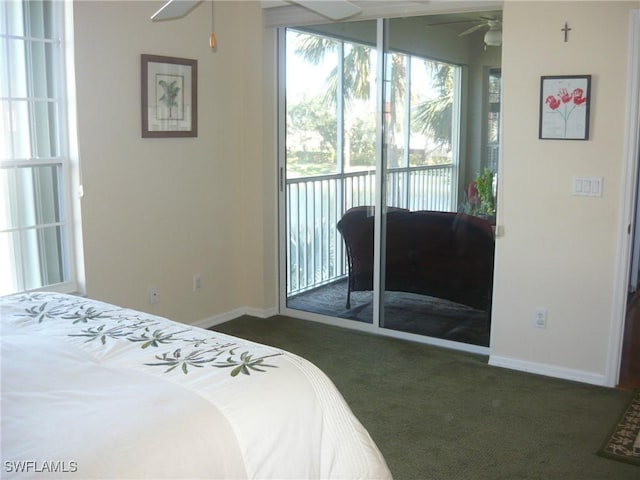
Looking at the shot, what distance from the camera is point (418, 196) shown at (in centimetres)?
459

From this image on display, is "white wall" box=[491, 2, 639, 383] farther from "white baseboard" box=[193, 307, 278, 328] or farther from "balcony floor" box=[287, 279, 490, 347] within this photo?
"white baseboard" box=[193, 307, 278, 328]

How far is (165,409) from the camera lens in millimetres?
1735

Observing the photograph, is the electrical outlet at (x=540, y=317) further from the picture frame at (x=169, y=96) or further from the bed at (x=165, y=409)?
the picture frame at (x=169, y=96)

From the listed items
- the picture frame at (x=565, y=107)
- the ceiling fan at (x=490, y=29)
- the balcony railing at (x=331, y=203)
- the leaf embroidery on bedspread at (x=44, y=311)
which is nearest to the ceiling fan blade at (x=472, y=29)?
the ceiling fan at (x=490, y=29)

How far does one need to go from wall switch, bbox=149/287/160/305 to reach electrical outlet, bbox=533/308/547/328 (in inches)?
95.6

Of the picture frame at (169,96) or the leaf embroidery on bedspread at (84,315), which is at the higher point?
the picture frame at (169,96)

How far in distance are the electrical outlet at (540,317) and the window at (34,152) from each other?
9.14ft

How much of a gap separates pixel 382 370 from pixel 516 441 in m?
1.07

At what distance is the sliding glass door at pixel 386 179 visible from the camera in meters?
4.37

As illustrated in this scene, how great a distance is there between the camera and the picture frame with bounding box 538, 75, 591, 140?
376cm

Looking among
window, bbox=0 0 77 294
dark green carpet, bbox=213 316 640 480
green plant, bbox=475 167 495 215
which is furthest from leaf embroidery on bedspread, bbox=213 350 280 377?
green plant, bbox=475 167 495 215

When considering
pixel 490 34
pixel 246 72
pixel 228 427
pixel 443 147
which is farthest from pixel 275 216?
pixel 228 427

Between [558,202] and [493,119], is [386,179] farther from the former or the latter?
[558,202]

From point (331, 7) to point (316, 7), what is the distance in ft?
0.23
